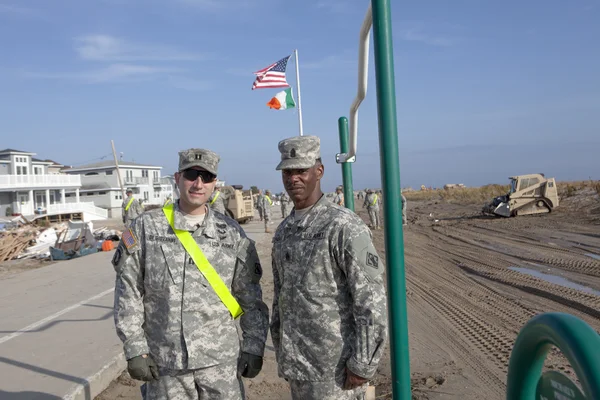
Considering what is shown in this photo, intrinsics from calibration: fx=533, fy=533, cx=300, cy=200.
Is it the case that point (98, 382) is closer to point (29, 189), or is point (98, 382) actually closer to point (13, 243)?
point (13, 243)

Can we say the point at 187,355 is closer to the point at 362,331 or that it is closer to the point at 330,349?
the point at 330,349

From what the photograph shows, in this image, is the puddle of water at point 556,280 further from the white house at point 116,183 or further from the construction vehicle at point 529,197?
the white house at point 116,183

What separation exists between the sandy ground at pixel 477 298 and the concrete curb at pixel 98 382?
0.27ft

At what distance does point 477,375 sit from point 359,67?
13.0ft

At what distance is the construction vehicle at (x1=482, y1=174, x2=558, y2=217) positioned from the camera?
25.3 m

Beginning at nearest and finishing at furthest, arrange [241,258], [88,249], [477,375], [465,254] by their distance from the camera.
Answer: [241,258]
[477,375]
[465,254]
[88,249]

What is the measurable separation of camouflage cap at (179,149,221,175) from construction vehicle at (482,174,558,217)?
80.9 feet

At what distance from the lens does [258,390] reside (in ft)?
17.1

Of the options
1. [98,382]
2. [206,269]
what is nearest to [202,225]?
[206,269]

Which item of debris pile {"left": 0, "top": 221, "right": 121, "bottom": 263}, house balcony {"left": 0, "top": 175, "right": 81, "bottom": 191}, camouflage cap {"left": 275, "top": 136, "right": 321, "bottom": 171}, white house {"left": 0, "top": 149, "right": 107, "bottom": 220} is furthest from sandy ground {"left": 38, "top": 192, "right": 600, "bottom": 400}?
house balcony {"left": 0, "top": 175, "right": 81, "bottom": 191}

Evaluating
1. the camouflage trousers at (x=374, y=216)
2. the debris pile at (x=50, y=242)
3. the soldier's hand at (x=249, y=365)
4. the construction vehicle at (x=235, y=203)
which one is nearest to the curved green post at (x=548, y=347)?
the soldier's hand at (x=249, y=365)

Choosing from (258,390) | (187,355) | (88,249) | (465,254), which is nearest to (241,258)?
(187,355)

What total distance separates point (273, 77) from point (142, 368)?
10544mm

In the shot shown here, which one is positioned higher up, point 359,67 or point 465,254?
point 359,67
